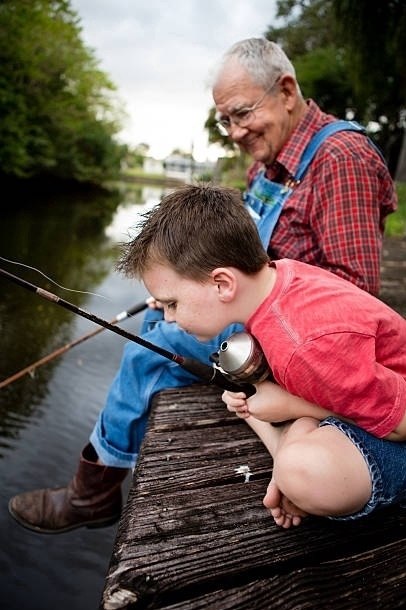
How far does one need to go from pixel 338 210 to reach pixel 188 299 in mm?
952

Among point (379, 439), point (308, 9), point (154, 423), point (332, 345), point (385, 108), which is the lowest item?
point (154, 423)

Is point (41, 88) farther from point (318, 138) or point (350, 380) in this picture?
point (350, 380)

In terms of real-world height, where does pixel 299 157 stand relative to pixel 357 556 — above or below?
above

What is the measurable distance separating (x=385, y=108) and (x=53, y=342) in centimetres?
2119

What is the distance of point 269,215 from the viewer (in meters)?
2.40

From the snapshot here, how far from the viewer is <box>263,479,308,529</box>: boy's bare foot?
1.35 meters

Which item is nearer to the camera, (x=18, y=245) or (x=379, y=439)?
(x=379, y=439)

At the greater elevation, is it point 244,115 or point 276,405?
point 244,115

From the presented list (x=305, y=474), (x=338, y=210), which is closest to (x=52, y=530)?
(x=305, y=474)

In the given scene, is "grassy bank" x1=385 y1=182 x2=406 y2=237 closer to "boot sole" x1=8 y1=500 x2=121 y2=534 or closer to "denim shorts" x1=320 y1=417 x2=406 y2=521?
"boot sole" x1=8 y1=500 x2=121 y2=534

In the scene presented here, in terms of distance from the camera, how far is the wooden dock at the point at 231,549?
1.18 meters

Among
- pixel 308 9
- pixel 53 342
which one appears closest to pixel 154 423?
pixel 53 342

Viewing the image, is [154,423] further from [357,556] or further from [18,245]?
[18,245]

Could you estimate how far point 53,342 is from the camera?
5.45 m
